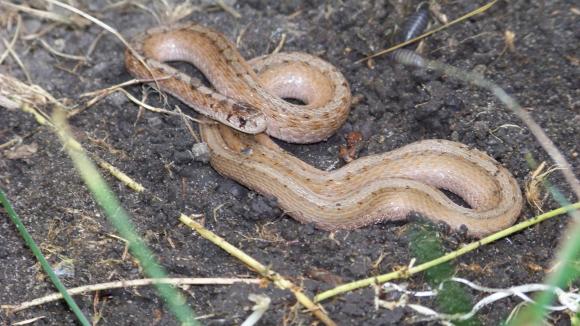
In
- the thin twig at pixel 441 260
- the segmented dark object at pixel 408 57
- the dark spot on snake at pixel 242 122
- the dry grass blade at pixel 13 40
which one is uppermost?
the dry grass blade at pixel 13 40

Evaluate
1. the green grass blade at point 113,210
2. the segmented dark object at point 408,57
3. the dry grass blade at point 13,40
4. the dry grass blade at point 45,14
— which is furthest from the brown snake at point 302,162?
the dry grass blade at point 13,40

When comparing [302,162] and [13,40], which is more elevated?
[13,40]

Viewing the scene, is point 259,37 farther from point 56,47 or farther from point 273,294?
point 273,294

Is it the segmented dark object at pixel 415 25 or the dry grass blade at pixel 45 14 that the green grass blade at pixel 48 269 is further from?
the segmented dark object at pixel 415 25

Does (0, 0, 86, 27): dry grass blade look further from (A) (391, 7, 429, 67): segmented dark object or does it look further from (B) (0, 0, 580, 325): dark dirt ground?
(A) (391, 7, 429, 67): segmented dark object

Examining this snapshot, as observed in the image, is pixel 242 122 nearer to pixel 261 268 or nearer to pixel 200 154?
pixel 200 154

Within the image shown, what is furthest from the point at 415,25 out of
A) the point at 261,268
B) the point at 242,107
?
the point at 261,268
